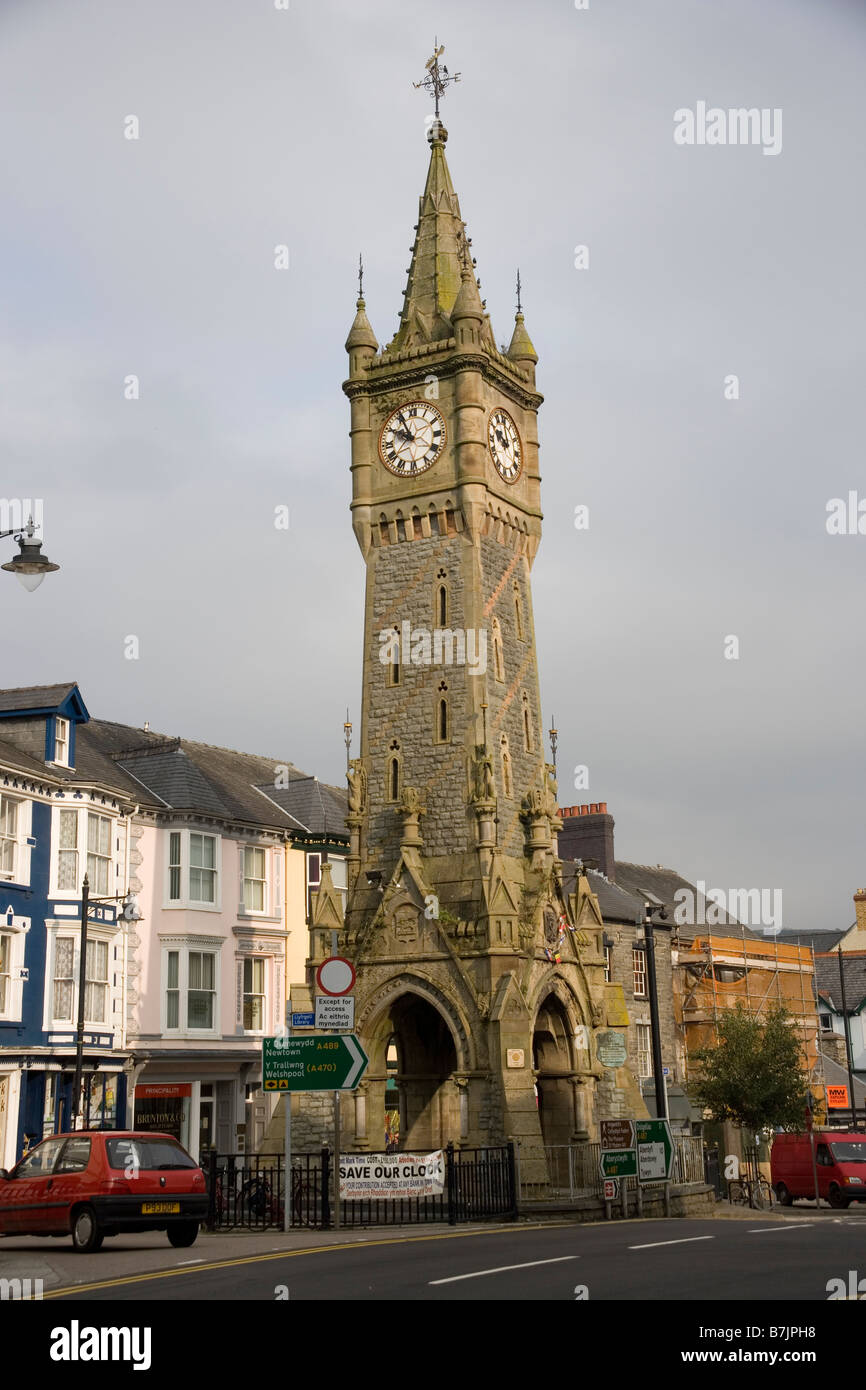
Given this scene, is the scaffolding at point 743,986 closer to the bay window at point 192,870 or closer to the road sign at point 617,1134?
the bay window at point 192,870

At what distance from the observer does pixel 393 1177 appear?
25.4 metres

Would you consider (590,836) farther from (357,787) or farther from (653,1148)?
(653,1148)

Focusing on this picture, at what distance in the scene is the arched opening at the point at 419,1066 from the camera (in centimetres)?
3719

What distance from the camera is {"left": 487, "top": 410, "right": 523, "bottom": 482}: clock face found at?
4075 centimetres

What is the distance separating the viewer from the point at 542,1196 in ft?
108

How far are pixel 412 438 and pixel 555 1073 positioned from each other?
17.4 m

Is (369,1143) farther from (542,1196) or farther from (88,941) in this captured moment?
(88,941)

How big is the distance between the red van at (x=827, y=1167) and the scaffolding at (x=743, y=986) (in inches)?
672

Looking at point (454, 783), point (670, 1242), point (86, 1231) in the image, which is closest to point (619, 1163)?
point (670, 1242)

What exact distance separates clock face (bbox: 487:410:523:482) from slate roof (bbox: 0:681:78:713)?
511 inches

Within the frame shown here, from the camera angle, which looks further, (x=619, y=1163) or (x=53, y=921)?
(x=53, y=921)
